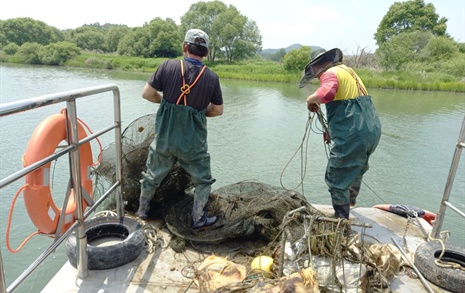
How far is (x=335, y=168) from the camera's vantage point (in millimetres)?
3609

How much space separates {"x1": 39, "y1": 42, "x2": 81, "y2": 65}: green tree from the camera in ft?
140

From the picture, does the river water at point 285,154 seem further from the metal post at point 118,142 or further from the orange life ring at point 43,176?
the orange life ring at point 43,176

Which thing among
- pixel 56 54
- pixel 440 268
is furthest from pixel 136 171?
pixel 56 54

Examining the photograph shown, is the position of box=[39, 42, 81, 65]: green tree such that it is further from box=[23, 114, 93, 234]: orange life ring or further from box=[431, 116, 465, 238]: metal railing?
box=[431, 116, 465, 238]: metal railing

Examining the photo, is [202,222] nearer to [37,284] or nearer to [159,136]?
[159,136]

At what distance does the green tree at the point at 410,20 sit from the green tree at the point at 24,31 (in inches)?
2554

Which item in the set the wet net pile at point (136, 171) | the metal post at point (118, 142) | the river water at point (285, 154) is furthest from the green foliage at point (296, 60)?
the metal post at point (118, 142)

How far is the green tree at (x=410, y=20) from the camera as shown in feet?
164

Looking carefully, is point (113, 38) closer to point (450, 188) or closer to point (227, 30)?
point (227, 30)

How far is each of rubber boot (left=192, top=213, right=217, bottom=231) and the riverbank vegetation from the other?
25945 mm

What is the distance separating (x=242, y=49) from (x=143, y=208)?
184 ft

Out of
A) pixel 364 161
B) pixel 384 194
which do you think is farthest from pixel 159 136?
pixel 384 194

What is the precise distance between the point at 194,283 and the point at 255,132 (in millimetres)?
9358

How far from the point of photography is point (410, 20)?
170 ft
